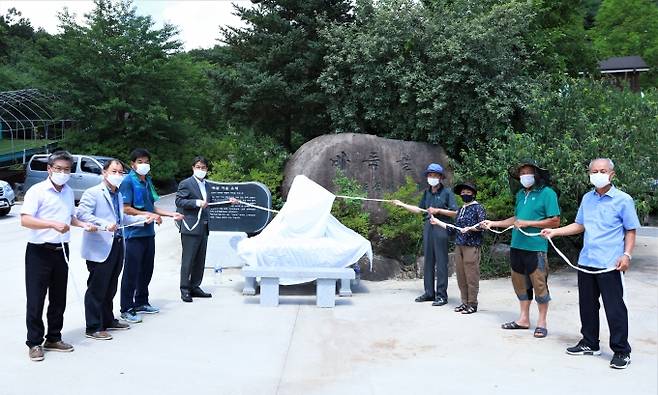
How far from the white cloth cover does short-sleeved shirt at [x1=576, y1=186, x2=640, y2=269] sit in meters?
2.99

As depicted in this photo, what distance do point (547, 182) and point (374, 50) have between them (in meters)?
5.71

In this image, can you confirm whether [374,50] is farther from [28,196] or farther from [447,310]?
[28,196]

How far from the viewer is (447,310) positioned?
686 cm

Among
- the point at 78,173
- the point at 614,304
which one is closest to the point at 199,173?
the point at 614,304

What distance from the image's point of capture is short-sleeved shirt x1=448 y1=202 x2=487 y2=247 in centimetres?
660

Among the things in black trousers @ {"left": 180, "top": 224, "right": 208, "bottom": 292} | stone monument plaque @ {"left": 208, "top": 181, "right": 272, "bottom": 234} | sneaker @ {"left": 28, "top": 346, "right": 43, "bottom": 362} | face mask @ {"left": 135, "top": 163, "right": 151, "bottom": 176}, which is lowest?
sneaker @ {"left": 28, "top": 346, "right": 43, "bottom": 362}

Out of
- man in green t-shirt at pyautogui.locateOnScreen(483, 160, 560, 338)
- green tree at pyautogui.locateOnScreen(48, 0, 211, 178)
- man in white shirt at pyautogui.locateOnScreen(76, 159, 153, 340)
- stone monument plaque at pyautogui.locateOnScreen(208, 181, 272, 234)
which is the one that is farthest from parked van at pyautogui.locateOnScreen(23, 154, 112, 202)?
man in green t-shirt at pyautogui.locateOnScreen(483, 160, 560, 338)

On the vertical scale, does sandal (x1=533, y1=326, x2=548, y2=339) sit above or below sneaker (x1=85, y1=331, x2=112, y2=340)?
below

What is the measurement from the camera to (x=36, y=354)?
15.7 ft

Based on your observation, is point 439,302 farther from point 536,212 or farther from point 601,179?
point 601,179

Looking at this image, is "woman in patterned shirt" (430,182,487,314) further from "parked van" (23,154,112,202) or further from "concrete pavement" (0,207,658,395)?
"parked van" (23,154,112,202)

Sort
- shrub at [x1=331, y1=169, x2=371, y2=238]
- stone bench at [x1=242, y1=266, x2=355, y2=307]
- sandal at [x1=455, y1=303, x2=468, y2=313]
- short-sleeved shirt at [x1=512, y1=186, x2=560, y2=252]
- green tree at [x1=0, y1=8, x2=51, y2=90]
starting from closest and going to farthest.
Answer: short-sleeved shirt at [x1=512, y1=186, x2=560, y2=252] < sandal at [x1=455, y1=303, x2=468, y2=313] < stone bench at [x1=242, y1=266, x2=355, y2=307] < shrub at [x1=331, y1=169, x2=371, y2=238] < green tree at [x1=0, y1=8, x2=51, y2=90]

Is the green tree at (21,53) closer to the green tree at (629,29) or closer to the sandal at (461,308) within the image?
the sandal at (461,308)

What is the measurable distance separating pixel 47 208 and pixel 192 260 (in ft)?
8.07
